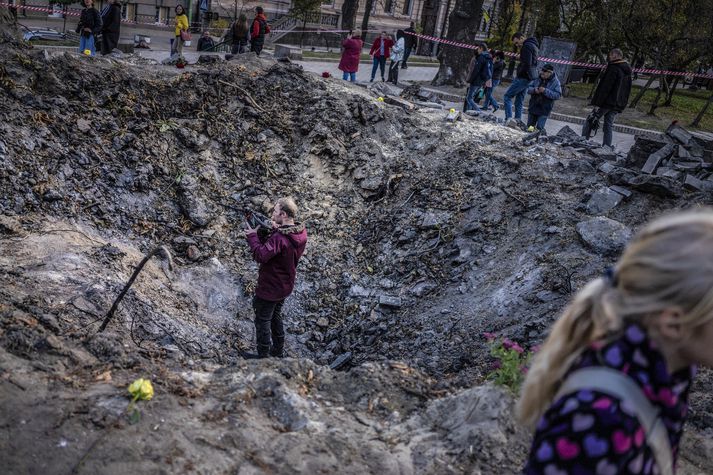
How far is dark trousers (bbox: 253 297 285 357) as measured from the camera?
19.6 ft

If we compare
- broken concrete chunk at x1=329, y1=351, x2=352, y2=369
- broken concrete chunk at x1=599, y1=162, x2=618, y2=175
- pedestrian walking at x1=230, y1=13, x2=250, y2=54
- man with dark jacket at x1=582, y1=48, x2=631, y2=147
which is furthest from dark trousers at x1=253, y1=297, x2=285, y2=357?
pedestrian walking at x1=230, y1=13, x2=250, y2=54

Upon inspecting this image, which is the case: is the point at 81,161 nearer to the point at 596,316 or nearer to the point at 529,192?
the point at 529,192

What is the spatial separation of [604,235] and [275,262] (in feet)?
11.8

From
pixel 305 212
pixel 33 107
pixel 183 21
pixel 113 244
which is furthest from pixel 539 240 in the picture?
pixel 183 21

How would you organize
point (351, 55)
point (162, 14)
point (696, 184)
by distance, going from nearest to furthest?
point (696, 184) < point (351, 55) < point (162, 14)

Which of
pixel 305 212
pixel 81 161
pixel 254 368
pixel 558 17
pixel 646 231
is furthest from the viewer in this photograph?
pixel 558 17

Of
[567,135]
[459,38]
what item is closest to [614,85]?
[567,135]

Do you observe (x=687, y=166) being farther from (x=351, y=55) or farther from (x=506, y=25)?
(x=506, y=25)

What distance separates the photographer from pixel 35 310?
4762mm

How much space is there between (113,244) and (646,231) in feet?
20.3

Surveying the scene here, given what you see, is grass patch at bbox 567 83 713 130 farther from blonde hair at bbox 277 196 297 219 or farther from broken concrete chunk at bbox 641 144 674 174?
blonde hair at bbox 277 196 297 219

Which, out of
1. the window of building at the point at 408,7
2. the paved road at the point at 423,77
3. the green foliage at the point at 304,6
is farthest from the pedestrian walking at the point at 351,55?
the window of building at the point at 408,7

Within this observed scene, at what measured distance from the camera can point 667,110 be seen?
77.1 ft

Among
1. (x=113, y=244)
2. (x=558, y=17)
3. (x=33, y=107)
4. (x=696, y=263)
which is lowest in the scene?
(x=113, y=244)
